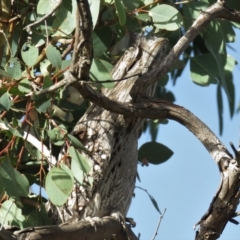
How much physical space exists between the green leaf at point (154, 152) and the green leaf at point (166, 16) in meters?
0.42

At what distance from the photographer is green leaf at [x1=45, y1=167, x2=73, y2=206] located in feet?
4.95

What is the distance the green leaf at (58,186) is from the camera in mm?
1510

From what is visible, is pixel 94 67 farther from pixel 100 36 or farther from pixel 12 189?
pixel 12 189

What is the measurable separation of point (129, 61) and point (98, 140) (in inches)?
10.4

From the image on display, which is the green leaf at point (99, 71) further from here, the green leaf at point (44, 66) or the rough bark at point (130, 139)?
the green leaf at point (44, 66)

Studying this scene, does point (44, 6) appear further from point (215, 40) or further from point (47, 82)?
point (215, 40)

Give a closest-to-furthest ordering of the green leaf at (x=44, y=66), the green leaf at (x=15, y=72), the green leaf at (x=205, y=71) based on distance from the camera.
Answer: the green leaf at (x=15, y=72), the green leaf at (x=44, y=66), the green leaf at (x=205, y=71)

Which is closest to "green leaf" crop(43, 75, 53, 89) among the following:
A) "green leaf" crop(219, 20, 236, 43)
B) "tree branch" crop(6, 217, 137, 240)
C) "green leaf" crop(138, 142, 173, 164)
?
"tree branch" crop(6, 217, 137, 240)

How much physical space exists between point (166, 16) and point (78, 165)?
43cm

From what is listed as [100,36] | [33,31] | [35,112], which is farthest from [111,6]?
[35,112]

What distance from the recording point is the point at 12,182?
154 centimetres

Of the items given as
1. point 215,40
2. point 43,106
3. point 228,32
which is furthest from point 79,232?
point 228,32

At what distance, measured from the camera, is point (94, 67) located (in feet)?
4.97

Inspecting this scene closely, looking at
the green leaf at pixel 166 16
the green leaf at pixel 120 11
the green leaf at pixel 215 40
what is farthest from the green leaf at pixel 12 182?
the green leaf at pixel 215 40
